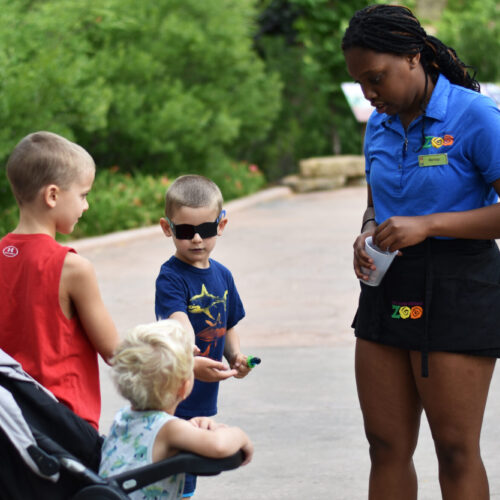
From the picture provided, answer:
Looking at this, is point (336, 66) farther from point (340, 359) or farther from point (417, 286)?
point (417, 286)

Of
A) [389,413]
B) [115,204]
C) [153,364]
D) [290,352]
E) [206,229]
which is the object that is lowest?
[115,204]

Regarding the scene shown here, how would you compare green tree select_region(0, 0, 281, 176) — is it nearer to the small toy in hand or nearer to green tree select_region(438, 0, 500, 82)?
green tree select_region(438, 0, 500, 82)

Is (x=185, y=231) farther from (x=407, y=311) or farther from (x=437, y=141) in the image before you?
(x=437, y=141)

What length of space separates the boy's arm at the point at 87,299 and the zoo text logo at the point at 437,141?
108cm

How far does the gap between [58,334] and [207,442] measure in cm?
54

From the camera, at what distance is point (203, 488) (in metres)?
4.39

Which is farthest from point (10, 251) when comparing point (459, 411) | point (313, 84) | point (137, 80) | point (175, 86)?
point (313, 84)

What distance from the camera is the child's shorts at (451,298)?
116 inches

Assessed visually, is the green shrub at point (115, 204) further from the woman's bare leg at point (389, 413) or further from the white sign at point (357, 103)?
the woman's bare leg at point (389, 413)

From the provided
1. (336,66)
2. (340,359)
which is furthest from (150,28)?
(340,359)

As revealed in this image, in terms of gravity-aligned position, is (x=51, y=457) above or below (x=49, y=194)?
below

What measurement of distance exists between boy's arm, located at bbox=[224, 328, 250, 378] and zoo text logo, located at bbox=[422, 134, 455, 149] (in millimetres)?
964

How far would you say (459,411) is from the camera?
2949 mm

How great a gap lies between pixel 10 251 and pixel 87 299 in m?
0.27
